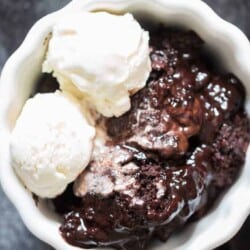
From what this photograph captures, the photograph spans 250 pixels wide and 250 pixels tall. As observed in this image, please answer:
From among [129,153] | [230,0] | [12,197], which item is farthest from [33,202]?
[230,0]

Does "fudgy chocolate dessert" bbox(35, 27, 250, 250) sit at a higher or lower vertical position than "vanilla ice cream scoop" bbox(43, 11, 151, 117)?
lower

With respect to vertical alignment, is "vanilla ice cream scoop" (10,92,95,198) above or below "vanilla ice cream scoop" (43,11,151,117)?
below

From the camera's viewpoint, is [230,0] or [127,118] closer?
[127,118]

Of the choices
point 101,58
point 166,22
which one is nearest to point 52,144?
point 101,58

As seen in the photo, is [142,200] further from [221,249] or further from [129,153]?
[221,249]
